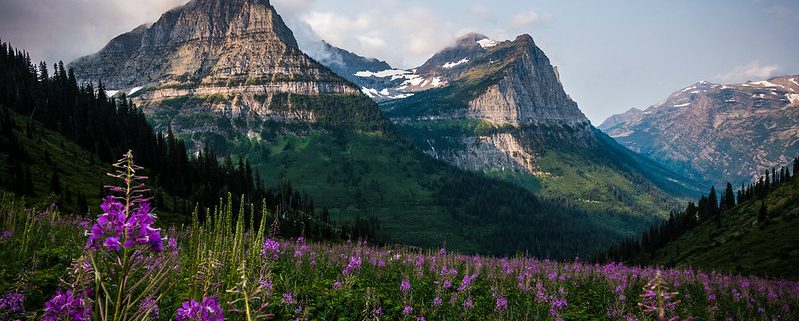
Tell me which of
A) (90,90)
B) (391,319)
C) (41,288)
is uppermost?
(90,90)

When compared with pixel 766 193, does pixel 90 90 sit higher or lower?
higher

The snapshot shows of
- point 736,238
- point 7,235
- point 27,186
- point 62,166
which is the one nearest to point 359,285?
point 7,235

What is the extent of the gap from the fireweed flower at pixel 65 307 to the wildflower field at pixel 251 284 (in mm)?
11

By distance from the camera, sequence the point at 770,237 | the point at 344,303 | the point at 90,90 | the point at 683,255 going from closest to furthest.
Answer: the point at 344,303 < the point at 770,237 < the point at 683,255 < the point at 90,90

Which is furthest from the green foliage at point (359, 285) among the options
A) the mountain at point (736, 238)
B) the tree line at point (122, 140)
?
the tree line at point (122, 140)

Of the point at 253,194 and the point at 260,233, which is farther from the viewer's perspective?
the point at 253,194

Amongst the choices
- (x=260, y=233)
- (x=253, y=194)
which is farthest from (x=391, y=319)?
(x=253, y=194)

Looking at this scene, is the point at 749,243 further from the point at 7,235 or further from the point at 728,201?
the point at 7,235

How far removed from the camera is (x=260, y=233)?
25.0ft

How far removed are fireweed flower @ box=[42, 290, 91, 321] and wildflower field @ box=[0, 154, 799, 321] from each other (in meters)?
0.01

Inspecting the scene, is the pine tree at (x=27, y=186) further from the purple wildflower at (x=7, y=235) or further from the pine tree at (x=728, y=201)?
the pine tree at (x=728, y=201)

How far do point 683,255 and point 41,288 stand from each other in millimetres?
112017

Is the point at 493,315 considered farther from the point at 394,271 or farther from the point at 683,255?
the point at 683,255

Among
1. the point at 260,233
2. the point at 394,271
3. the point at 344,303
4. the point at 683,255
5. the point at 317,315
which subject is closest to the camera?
the point at 260,233
